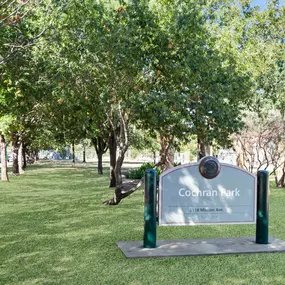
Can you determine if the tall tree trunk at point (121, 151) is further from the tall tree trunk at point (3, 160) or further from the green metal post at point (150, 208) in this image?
the tall tree trunk at point (3, 160)

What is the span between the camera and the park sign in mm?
7090

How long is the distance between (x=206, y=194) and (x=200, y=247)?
890 millimetres

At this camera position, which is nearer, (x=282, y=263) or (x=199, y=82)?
(x=282, y=263)

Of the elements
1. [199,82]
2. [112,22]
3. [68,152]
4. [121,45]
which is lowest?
[68,152]

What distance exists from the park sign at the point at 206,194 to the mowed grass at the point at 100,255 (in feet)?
2.76

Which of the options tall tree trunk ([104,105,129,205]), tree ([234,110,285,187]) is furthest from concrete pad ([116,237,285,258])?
tree ([234,110,285,187])

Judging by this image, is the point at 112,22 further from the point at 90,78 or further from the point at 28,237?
the point at 28,237

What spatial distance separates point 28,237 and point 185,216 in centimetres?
313

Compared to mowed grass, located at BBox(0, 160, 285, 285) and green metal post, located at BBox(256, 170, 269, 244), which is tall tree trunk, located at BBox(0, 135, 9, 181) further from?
green metal post, located at BBox(256, 170, 269, 244)

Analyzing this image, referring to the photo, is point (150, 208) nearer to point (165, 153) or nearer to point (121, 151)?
point (121, 151)

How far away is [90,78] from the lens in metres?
11.6

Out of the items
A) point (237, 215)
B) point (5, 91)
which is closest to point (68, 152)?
point (5, 91)

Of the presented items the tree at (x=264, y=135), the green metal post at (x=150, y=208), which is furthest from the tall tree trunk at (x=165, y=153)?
the green metal post at (x=150, y=208)

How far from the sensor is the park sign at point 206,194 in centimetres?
709
